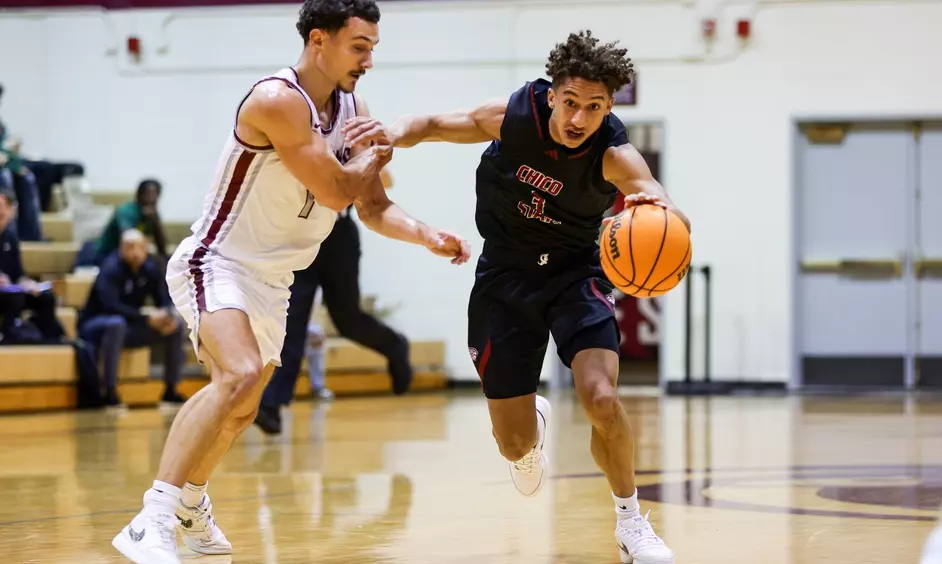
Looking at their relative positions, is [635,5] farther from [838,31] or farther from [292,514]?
[292,514]

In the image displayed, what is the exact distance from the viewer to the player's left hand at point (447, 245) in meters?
3.80

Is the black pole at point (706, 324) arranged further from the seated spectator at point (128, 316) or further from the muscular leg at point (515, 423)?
the muscular leg at point (515, 423)

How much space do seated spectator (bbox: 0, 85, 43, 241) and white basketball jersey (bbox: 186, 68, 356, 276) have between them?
8224 millimetres

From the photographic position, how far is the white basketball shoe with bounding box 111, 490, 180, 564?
3.24 metres

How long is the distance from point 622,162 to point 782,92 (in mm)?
9469

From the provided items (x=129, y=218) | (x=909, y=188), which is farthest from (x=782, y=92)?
(x=129, y=218)

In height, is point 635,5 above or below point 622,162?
above

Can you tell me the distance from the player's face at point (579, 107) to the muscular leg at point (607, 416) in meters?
0.69

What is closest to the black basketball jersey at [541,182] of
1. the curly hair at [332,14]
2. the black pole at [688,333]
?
the curly hair at [332,14]

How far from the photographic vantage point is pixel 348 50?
3705mm

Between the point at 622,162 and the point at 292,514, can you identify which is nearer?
the point at 622,162

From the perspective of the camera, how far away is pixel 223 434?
3.85m

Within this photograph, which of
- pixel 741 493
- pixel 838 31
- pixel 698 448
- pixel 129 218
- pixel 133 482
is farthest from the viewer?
pixel 838 31

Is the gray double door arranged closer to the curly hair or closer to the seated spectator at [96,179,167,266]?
the seated spectator at [96,179,167,266]
